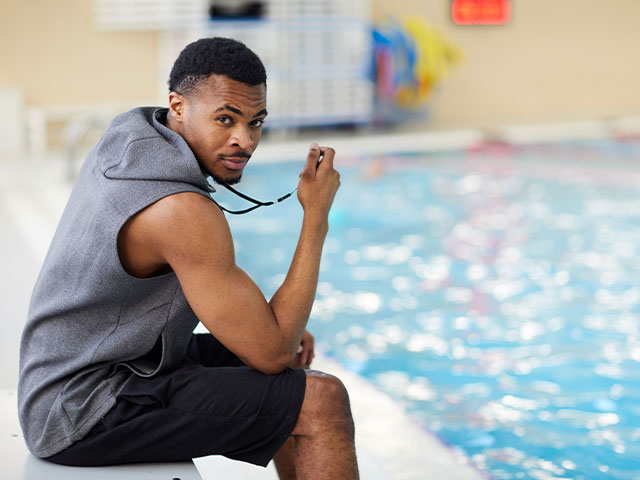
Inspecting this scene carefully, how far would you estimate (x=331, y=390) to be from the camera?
1631mm

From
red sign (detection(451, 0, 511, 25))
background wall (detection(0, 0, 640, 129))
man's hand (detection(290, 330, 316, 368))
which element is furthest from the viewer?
red sign (detection(451, 0, 511, 25))

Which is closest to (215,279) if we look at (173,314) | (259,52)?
(173,314)

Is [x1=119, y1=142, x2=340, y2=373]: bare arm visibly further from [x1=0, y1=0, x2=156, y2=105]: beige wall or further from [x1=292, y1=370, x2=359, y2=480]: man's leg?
[x1=0, y1=0, x2=156, y2=105]: beige wall

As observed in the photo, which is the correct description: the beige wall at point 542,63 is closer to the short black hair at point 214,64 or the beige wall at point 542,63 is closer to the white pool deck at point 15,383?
the white pool deck at point 15,383

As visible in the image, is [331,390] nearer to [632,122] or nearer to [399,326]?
[399,326]

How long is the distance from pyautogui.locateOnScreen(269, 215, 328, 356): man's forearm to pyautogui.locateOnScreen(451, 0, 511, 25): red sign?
1008 centimetres

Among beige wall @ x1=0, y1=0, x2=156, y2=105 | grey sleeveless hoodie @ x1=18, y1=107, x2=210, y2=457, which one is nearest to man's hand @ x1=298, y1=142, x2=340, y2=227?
grey sleeveless hoodie @ x1=18, y1=107, x2=210, y2=457

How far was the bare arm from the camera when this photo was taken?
1542 mm

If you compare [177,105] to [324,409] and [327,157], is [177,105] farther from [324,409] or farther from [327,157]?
[324,409]

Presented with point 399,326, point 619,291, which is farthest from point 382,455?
point 619,291

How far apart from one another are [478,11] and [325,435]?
34.3 feet

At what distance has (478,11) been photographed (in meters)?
11.3

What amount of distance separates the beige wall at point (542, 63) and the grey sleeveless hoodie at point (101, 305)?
30.8 ft

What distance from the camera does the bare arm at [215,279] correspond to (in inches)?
60.7
